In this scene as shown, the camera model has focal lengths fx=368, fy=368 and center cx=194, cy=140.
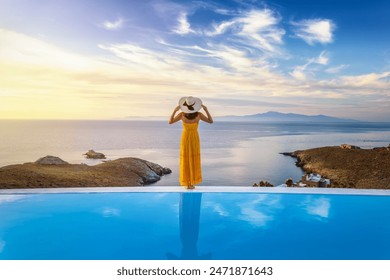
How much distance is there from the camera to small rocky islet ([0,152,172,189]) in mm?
11328

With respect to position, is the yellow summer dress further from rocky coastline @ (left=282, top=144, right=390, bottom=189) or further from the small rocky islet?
rocky coastline @ (left=282, top=144, right=390, bottom=189)

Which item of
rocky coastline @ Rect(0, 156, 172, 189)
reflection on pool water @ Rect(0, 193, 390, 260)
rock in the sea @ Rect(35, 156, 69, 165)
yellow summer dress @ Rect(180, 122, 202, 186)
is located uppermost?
yellow summer dress @ Rect(180, 122, 202, 186)

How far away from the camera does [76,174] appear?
46.1ft

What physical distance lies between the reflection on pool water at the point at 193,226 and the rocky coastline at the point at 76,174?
6770 millimetres

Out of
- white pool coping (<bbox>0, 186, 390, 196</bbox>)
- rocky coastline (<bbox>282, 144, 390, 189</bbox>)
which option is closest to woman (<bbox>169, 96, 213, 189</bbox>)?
white pool coping (<bbox>0, 186, 390, 196</bbox>)

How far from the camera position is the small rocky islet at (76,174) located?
1133 centimetres

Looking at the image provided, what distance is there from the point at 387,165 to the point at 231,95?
1688 centimetres

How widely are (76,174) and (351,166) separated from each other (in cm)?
1210

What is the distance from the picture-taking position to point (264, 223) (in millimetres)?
3902

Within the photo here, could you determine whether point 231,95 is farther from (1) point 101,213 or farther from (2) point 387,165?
(1) point 101,213

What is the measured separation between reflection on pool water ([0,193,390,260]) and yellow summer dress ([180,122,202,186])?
28 cm

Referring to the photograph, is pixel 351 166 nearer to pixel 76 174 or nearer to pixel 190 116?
pixel 76 174

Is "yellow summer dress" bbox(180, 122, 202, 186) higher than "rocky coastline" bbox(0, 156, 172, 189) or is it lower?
higher
